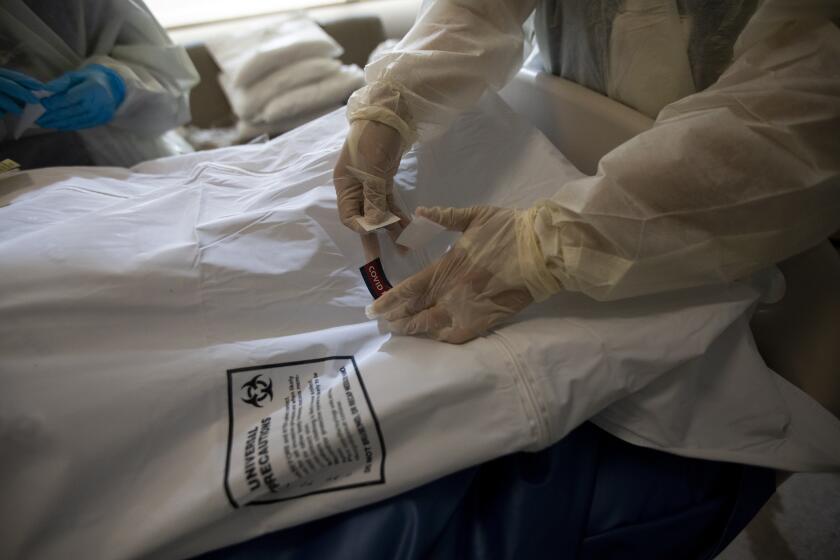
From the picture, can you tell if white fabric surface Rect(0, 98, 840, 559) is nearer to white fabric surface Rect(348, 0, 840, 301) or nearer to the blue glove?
white fabric surface Rect(348, 0, 840, 301)

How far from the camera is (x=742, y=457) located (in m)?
0.45

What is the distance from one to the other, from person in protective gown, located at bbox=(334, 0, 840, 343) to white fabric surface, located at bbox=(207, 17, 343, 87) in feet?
3.73

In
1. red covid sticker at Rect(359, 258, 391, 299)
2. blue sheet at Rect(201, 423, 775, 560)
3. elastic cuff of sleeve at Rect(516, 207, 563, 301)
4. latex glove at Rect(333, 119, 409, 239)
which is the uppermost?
latex glove at Rect(333, 119, 409, 239)

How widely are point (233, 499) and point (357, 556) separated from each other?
0.13m

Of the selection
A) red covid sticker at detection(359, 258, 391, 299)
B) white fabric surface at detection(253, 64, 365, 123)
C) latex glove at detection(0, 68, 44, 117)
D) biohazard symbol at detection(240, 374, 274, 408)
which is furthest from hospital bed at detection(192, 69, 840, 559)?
white fabric surface at detection(253, 64, 365, 123)

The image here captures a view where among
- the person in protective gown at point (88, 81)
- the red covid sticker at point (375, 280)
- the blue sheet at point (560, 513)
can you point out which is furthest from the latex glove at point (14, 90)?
the blue sheet at point (560, 513)

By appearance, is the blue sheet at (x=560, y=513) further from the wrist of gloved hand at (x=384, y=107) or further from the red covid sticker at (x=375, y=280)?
the wrist of gloved hand at (x=384, y=107)

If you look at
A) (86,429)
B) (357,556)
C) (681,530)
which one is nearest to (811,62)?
(681,530)

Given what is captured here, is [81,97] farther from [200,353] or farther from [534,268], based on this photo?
[534,268]

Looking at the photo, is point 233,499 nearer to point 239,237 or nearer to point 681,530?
point 239,237

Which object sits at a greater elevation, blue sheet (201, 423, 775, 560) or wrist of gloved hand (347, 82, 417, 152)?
wrist of gloved hand (347, 82, 417, 152)

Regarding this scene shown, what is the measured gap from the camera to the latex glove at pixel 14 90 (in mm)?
810

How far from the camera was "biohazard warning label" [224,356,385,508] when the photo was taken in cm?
37

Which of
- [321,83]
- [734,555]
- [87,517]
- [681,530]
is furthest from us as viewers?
[321,83]
